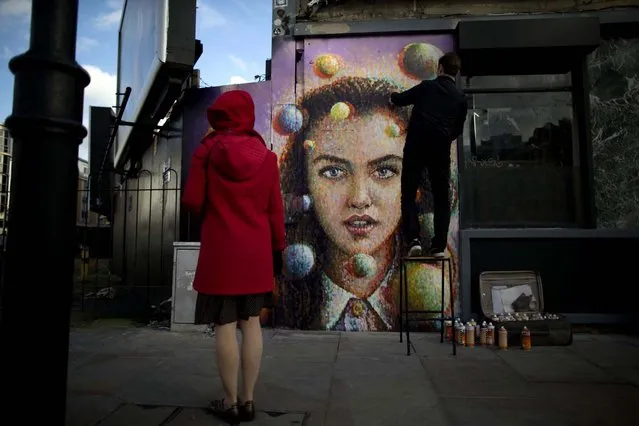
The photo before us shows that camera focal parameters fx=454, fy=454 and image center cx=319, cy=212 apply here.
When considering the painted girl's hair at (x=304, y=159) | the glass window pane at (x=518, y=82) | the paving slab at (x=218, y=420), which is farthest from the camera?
the glass window pane at (x=518, y=82)

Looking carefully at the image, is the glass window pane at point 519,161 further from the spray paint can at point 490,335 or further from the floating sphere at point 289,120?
the floating sphere at point 289,120

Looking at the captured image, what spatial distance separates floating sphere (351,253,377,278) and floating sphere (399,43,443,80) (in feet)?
7.33

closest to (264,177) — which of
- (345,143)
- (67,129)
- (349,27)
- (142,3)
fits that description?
(67,129)

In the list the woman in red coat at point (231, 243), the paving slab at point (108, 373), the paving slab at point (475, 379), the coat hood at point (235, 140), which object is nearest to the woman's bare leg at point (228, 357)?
the woman in red coat at point (231, 243)

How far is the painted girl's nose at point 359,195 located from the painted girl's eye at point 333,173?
0.57ft

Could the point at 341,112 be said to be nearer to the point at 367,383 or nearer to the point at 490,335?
the point at 490,335

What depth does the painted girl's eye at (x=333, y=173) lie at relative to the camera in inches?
214

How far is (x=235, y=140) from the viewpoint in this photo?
8.82 feet

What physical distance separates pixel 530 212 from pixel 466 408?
10.8 ft

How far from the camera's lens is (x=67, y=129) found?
147 cm

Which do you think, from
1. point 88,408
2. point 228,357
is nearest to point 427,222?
point 228,357

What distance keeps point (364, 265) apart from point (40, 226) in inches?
165

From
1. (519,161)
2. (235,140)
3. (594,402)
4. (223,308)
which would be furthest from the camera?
(519,161)

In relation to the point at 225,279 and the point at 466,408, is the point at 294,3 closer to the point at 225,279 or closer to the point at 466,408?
the point at 225,279
